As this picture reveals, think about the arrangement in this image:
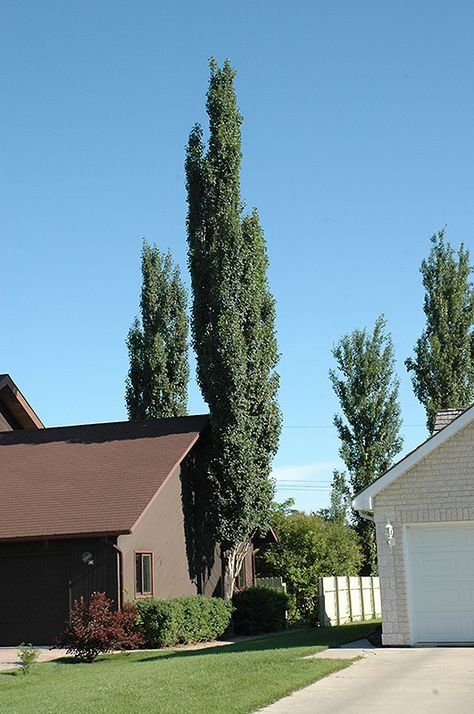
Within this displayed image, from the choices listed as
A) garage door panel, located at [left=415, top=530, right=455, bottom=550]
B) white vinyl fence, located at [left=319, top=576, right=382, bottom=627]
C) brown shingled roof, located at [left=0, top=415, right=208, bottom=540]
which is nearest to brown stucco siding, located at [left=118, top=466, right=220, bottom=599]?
brown shingled roof, located at [left=0, top=415, right=208, bottom=540]

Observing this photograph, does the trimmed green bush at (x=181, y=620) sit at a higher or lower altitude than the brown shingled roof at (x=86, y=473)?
lower

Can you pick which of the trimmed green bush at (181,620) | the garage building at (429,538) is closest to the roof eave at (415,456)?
the garage building at (429,538)

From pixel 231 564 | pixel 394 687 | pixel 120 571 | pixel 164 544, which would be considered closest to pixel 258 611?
Answer: pixel 231 564

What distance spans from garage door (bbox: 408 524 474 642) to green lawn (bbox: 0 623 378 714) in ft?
7.37

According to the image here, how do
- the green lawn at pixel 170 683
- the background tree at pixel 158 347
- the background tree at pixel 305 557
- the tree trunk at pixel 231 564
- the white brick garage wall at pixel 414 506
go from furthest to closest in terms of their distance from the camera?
1. the background tree at pixel 158 347
2. the background tree at pixel 305 557
3. the tree trunk at pixel 231 564
4. the white brick garage wall at pixel 414 506
5. the green lawn at pixel 170 683

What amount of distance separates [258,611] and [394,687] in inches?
603

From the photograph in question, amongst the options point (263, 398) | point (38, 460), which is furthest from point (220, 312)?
point (38, 460)

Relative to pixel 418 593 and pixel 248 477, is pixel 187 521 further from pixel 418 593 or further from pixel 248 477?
pixel 418 593

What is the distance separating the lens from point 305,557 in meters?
34.2

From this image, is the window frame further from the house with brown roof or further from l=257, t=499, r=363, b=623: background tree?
l=257, t=499, r=363, b=623: background tree

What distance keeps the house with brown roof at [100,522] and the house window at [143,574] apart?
0.03 meters

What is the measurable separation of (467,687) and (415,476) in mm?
7107

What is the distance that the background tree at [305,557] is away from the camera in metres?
33.5

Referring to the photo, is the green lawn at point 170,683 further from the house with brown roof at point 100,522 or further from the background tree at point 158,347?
the background tree at point 158,347
